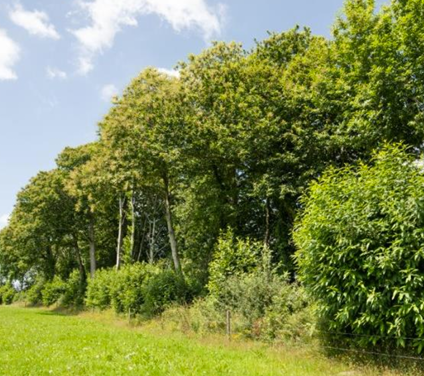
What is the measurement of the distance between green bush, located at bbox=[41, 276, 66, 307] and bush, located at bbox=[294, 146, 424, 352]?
129 feet

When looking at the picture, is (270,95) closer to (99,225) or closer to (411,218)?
(411,218)

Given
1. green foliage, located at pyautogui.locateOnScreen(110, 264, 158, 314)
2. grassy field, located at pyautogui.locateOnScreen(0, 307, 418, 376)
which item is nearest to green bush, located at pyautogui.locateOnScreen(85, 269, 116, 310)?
green foliage, located at pyautogui.locateOnScreen(110, 264, 158, 314)

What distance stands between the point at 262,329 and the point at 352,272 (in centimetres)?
552

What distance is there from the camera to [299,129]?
20.6 metres

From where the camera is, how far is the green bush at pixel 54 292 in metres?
44.1

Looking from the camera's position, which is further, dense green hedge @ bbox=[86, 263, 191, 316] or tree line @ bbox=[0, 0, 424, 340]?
dense green hedge @ bbox=[86, 263, 191, 316]

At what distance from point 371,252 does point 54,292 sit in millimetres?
43102

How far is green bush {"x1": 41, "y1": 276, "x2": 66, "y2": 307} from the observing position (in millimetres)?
44125

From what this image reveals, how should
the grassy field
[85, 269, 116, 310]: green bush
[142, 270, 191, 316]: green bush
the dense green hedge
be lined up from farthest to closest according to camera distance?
[85, 269, 116, 310]: green bush < the dense green hedge < [142, 270, 191, 316]: green bush < the grassy field

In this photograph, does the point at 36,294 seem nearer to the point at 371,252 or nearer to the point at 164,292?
the point at 164,292

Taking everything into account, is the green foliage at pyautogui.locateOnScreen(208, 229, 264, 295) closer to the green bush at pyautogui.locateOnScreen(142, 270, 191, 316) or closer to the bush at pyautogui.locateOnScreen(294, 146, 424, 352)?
the green bush at pyautogui.locateOnScreen(142, 270, 191, 316)

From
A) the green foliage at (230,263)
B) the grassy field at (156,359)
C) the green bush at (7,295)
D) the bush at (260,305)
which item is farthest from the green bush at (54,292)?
the grassy field at (156,359)

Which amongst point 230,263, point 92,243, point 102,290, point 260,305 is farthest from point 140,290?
point 92,243

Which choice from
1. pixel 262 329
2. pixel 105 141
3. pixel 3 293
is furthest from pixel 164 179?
pixel 3 293
